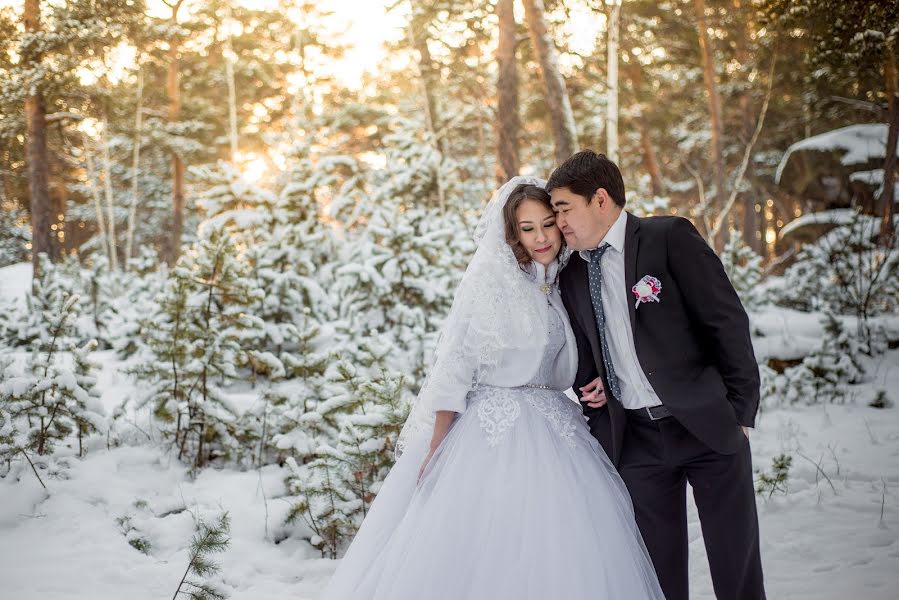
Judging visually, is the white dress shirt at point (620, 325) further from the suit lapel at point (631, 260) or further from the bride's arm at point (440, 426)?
the bride's arm at point (440, 426)

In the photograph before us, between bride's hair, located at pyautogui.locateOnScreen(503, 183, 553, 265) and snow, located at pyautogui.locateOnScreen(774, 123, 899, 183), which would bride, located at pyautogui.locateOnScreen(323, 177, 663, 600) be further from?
snow, located at pyautogui.locateOnScreen(774, 123, 899, 183)

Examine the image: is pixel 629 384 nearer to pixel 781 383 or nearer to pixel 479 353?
pixel 479 353

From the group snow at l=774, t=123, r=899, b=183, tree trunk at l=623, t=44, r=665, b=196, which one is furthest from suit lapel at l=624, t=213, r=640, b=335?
tree trunk at l=623, t=44, r=665, b=196

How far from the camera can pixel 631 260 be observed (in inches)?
111

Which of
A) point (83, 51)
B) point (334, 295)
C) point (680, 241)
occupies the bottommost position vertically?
point (334, 295)

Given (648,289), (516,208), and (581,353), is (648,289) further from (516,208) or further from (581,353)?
(516,208)

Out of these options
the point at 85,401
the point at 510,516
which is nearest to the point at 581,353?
the point at 510,516

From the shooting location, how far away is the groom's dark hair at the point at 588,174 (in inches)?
114

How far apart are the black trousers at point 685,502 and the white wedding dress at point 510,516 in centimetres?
13

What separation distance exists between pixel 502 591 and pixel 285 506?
287 cm

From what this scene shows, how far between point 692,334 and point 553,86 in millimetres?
7417

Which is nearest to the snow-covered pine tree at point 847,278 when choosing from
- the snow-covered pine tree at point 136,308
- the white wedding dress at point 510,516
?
the white wedding dress at point 510,516

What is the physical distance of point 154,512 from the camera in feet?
15.0

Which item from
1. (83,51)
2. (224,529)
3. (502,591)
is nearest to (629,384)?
(502,591)
